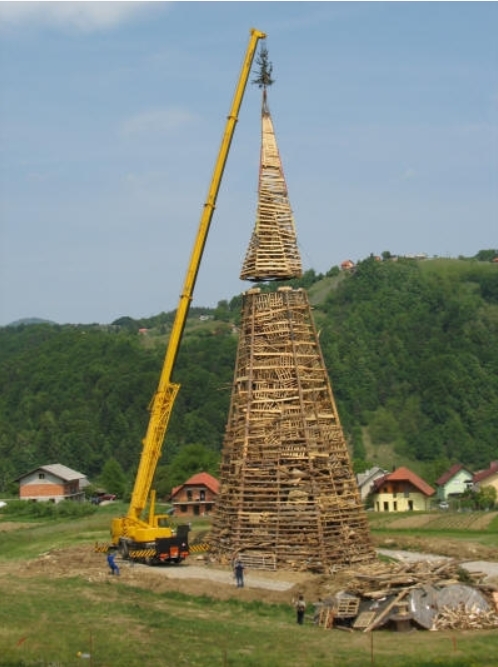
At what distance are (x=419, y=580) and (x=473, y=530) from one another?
32721 millimetres

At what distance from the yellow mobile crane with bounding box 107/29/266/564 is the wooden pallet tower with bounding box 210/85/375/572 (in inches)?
87.9

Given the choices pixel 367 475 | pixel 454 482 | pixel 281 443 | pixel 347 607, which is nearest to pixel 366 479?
pixel 367 475

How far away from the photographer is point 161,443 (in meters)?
49.8

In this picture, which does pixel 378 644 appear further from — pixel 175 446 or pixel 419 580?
pixel 175 446

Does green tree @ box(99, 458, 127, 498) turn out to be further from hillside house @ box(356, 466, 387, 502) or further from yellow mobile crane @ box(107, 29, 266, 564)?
yellow mobile crane @ box(107, 29, 266, 564)

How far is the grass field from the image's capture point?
2903 centimetres

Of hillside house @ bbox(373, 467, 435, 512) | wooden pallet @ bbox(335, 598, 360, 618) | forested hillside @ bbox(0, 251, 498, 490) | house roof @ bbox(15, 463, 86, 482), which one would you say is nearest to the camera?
wooden pallet @ bbox(335, 598, 360, 618)

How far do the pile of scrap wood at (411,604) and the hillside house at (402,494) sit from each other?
5929cm

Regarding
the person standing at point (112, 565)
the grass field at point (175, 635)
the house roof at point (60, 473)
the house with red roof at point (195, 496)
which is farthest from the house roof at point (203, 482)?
the grass field at point (175, 635)

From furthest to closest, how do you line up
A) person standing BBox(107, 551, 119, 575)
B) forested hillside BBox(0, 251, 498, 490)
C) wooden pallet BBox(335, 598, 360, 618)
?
forested hillside BBox(0, 251, 498, 490)
person standing BBox(107, 551, 119, 575)
wooden pallet BBox(335, 598, 360, 618)

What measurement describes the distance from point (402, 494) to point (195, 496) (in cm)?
1845

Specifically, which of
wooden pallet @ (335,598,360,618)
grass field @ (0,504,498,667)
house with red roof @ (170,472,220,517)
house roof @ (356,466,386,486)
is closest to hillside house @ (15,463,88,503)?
house with red roof @ (170,472,220,517)

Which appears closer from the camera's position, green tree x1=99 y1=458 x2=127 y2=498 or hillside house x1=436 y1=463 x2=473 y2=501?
hillside house x1=436 y1=463 x2=473 y2=501

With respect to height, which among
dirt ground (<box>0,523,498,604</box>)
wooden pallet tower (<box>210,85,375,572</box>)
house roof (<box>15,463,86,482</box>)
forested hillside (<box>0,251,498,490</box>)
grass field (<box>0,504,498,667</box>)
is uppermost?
forested hillside (<box>0,251,498,490</box>)
